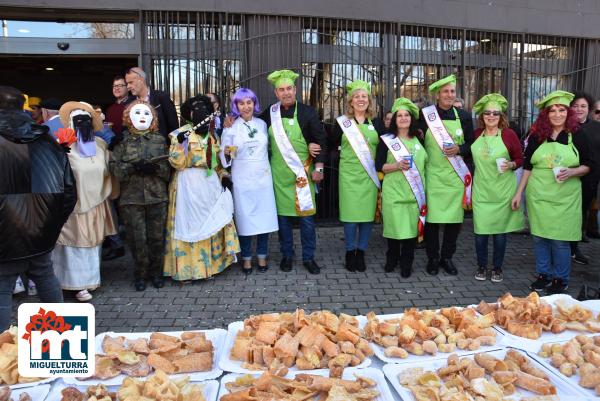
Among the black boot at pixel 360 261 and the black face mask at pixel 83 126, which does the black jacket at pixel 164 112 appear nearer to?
the black face mask at pixel 83 126

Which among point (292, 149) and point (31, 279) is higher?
point (292, 149)

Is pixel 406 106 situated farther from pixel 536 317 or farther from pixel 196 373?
pixel 196 373

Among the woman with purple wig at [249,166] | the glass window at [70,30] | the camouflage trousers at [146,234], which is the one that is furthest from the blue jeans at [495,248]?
the glass window at [70,30]

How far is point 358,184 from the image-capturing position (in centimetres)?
504

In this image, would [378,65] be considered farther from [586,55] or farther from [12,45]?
[12,45]

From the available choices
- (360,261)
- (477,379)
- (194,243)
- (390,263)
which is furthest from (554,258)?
(194,243)

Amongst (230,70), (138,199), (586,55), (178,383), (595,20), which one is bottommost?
(178,383)

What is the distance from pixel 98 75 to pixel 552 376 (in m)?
12.4

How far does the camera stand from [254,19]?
661 centimetres

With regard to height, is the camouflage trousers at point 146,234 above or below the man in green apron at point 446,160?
below

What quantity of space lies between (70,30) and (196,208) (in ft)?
11.4

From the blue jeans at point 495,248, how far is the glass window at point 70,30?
5032 millimetres

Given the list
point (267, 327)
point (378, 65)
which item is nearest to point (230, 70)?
point (378, 65)

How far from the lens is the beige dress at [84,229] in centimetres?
435
